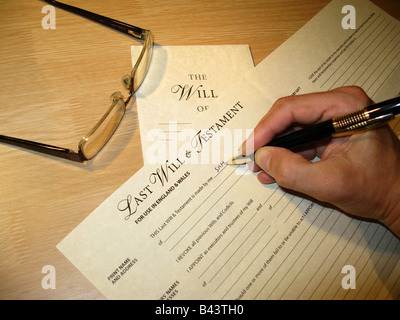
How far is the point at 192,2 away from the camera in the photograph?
21.4 inches

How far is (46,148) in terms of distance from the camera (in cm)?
40

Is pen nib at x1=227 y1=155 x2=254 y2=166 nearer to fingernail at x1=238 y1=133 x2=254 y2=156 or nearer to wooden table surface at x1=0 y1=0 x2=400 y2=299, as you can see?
fingernail at x1=238 y1=133 x2=254 y2=156

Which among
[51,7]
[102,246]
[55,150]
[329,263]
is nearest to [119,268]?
[102,246]

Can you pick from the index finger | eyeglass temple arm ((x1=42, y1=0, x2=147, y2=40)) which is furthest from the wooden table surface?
the index finger

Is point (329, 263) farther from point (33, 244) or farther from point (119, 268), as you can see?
point (33, 244)

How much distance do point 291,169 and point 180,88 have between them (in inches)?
8.7

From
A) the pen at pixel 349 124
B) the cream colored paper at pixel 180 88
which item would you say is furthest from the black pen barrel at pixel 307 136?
the cream colored paper at pixel 180 88

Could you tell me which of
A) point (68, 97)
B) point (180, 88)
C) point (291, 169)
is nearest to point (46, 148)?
point (68, 97)

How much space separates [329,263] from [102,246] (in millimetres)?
322

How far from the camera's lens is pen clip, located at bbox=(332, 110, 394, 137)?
0.35 metres

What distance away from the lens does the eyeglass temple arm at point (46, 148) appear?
0.40 meters

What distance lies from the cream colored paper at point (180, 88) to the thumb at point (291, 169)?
0.12m

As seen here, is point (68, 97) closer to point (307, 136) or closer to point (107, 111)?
point (107, 111)

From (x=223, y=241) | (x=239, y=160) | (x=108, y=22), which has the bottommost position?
(x=223, y=241)
